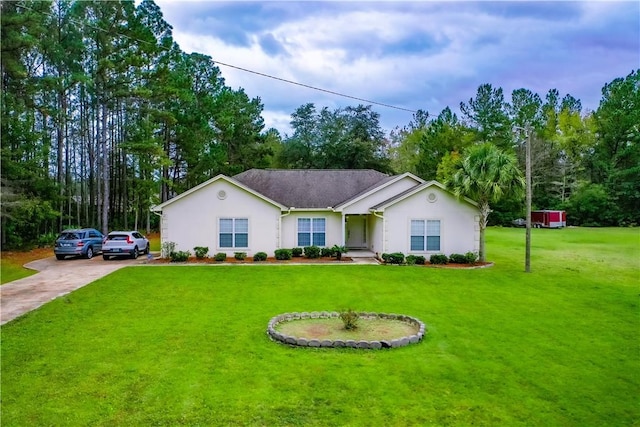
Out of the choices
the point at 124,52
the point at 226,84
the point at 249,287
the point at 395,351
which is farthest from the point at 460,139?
the point at 395,351

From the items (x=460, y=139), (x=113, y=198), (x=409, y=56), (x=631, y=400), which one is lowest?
(x=631, y=400)

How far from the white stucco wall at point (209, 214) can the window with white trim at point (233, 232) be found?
0.18m

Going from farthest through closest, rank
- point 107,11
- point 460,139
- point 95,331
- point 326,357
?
point 460,139 < point 107,11 < point 95,331 < point 326,357

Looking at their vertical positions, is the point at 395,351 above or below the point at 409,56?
below

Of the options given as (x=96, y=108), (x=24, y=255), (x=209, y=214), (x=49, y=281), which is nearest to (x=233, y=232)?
(x=209, y=214)

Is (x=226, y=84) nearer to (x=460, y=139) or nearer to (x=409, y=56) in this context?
(x=460, y=139)

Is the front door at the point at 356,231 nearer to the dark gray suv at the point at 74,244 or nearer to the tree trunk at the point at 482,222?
the tree trunk at the point at 482,222

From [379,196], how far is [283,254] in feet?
19.5

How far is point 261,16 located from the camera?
12.8 metres

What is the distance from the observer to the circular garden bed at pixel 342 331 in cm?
851

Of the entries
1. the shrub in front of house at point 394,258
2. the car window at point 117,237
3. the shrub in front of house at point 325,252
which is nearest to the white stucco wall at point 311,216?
the shrub in front of house at point 325,252

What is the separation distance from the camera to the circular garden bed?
8508mm

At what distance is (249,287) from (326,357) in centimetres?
713

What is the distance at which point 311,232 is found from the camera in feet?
74.4
